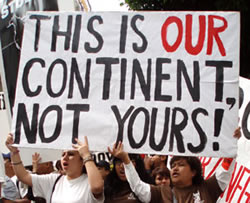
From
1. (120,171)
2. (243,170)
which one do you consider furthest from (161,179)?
(243,170)

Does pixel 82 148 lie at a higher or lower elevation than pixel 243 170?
higher

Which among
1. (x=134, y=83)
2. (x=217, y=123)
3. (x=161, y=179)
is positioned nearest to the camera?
(x=217, y=123)

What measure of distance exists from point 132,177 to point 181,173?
392mm

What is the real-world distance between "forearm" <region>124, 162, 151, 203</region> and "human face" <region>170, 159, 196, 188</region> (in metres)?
0.22

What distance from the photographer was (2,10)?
513cm

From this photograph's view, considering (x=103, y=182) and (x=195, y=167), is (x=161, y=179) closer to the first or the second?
(x=195, y=167)

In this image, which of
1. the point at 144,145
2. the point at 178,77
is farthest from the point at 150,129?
the point at 178,77

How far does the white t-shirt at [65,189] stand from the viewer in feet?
10.7

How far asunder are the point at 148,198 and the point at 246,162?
1.16 metres

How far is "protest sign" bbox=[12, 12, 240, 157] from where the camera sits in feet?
10.6

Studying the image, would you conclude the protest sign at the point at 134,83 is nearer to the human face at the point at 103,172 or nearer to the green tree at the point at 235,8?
the human face at the point at 103,172

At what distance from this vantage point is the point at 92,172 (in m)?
3.10

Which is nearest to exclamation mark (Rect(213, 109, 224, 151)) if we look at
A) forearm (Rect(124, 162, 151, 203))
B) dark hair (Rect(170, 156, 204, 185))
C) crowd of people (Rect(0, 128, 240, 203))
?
crowd of people (Rect(0, 128, 240, 203))

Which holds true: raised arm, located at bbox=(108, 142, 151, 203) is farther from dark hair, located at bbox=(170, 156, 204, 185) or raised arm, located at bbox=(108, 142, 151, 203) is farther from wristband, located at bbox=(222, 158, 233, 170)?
wristband, located at bbox=(222, 158, 233, 170)
